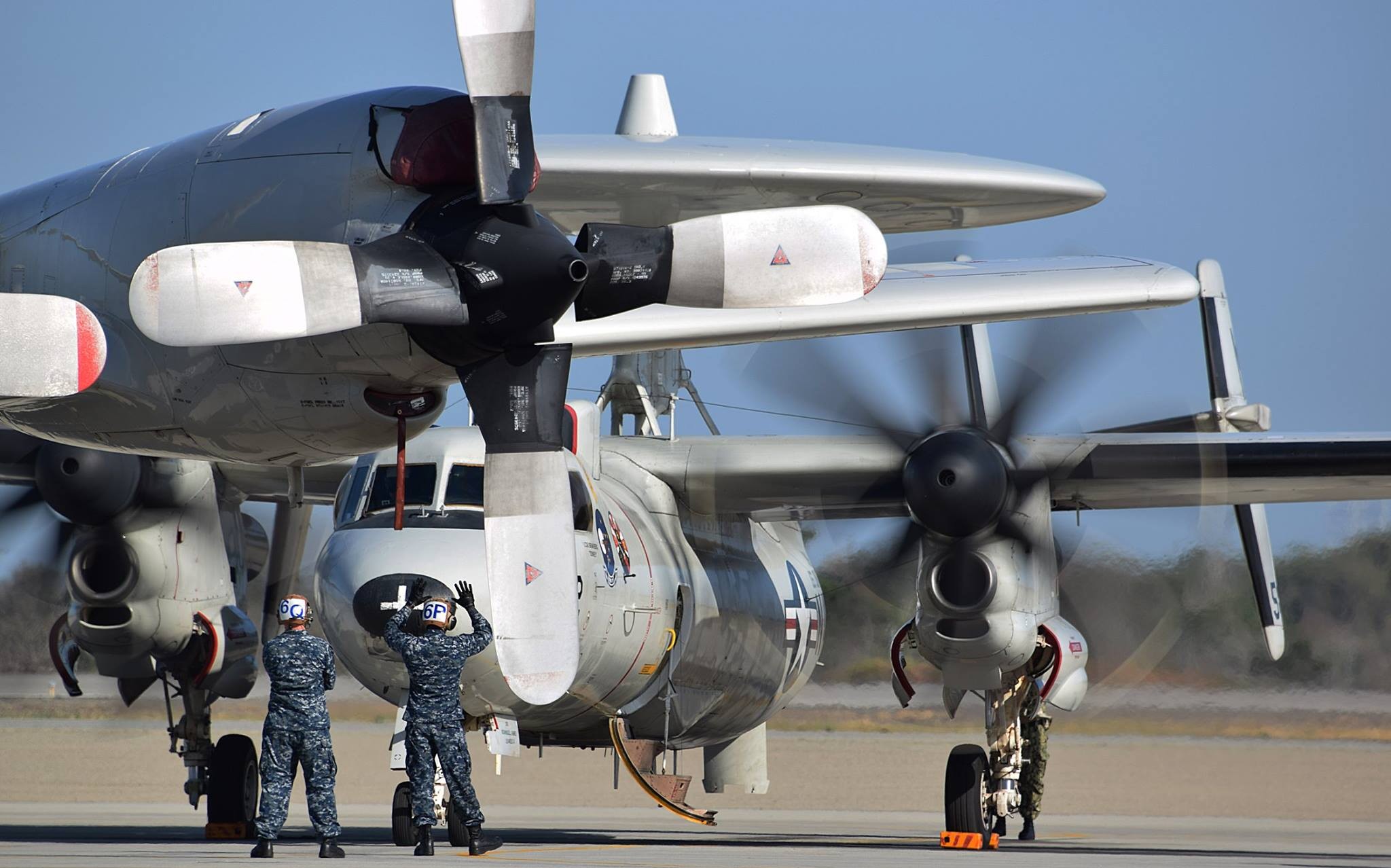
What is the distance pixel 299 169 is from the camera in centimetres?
668

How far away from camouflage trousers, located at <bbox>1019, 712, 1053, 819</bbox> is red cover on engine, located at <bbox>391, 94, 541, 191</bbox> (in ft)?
30.4

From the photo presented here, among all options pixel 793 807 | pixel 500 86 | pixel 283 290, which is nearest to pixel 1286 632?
pixel 793 807

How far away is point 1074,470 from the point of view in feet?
42.5

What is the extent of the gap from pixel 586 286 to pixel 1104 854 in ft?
21.8

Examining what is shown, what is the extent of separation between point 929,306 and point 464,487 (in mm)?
3198

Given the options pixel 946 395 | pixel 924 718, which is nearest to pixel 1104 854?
pixel 946 395

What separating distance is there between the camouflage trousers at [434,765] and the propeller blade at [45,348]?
3.53 meters

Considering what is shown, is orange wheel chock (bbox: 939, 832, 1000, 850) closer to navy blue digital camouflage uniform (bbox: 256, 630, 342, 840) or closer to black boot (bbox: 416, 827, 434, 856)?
black boot (bbox: 416, 827, 434, 856)

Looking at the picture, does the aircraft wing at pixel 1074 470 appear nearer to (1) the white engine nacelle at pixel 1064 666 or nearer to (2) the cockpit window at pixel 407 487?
(1) the white engine nacelle at pixel 1064 666

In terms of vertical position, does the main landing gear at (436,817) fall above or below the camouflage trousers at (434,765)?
below

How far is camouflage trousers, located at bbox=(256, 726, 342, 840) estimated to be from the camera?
9.20 m

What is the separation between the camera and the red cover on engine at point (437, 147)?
6.71 metres

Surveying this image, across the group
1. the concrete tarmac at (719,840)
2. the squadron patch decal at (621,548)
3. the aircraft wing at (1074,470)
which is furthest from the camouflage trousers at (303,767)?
the aircraft wing at (1074,470)

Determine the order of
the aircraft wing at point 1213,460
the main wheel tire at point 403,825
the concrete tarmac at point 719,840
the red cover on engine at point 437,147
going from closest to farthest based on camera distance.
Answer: the red cover on engine at point 437,147 → the concrete tarmac at point 719,840 → the main wheel tire at point 403,825 → the aircraft wing at point 1213,460
